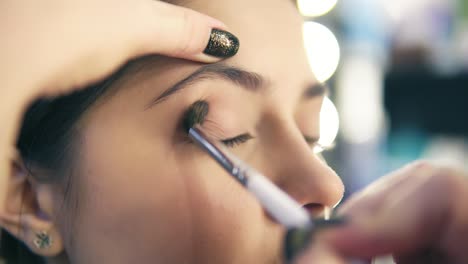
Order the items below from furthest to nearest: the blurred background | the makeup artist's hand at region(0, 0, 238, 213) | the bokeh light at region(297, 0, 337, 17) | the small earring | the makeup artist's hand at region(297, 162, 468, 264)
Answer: the blurred background, the bokeh light at region(297, 0, 337, 17), the small earring, the makeup artist's hand at region(0, 0, 238, 213), the makeup artist's hand at region(297, 162, 468, 264)

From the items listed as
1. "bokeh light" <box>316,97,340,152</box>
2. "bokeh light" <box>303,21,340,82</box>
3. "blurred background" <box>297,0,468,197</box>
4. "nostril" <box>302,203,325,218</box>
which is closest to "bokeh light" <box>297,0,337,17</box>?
"bokeh light" <box>303,21,340,82</box>

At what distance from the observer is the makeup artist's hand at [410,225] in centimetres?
28

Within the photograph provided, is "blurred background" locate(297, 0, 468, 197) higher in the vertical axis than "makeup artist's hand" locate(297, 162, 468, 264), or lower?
lower

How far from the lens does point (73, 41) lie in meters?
0.40

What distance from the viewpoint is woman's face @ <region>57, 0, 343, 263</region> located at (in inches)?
17.6

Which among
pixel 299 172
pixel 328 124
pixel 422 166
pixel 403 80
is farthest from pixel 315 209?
pixel 403 80

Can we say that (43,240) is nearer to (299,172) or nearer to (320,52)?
(299,172)

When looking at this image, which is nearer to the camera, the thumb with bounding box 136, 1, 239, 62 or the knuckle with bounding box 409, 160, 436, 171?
the knuckle with bounding box 409, 160, 436, 171

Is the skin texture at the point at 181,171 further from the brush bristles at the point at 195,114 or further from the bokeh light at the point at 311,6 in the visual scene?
the bokeh light at the point at 311,6

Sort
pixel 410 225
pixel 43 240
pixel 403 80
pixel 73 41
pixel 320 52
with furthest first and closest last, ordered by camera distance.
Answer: pixel 403 80, pixel 320 52, pixel 43 240, pixel 73 41, pixel 410 225

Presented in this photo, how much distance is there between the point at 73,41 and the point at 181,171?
156mm

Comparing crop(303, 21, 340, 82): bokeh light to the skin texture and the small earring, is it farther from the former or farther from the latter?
the small earring

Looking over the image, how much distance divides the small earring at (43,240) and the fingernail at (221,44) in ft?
0.87

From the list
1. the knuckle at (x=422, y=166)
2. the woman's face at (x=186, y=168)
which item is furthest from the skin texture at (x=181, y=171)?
the knuckle at (x=422, y=166)
